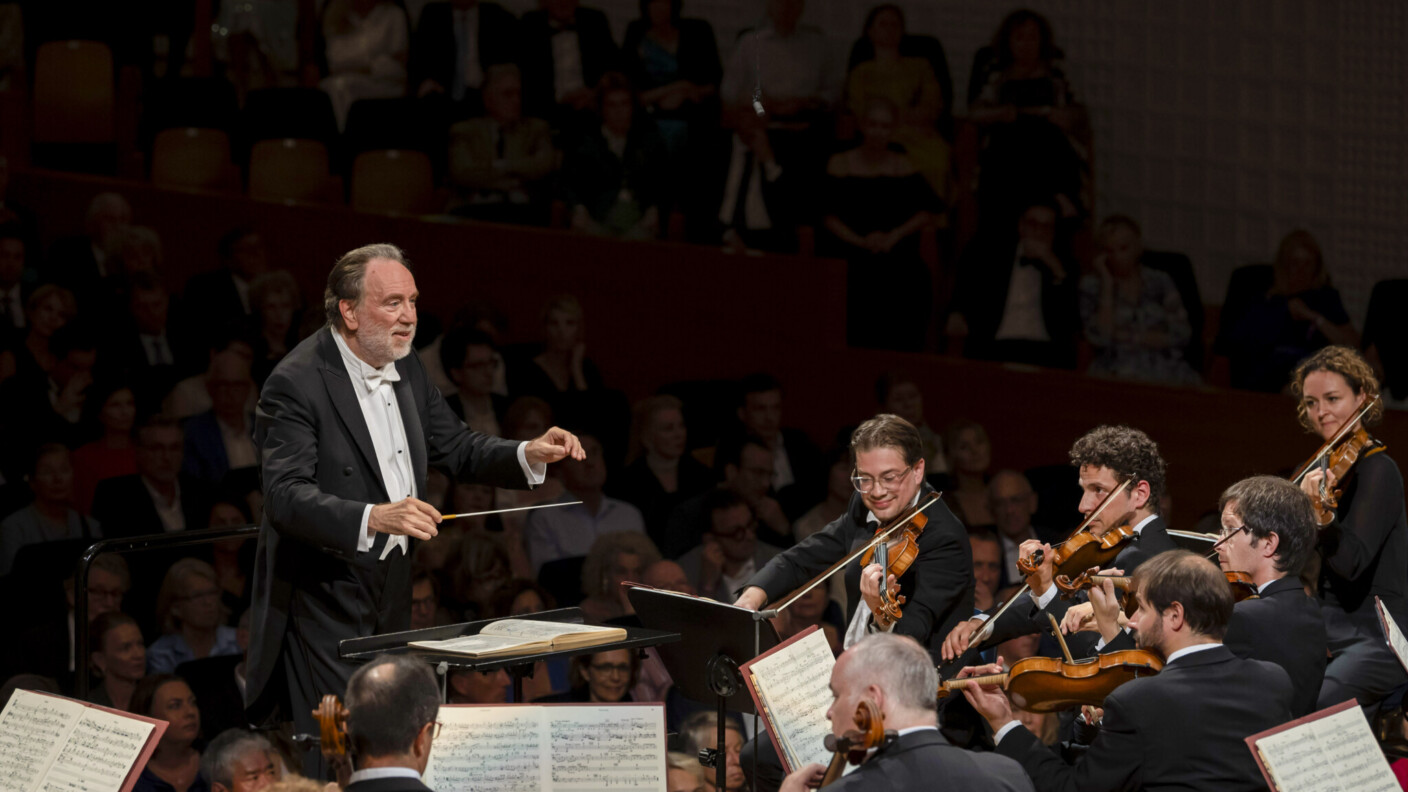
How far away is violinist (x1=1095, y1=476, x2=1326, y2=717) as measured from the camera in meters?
3.41

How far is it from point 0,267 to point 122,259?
49cm

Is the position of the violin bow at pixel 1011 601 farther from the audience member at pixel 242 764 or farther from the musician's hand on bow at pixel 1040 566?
the audience member at pixel 242 764

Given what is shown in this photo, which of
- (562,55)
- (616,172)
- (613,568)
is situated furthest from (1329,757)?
(562,55)

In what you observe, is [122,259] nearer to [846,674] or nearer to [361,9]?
[361,9]

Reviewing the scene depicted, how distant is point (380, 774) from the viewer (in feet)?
8.85

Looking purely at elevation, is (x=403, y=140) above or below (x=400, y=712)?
above

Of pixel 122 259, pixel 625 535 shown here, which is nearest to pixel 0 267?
pixel 122 259

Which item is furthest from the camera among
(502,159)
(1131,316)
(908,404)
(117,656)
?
(502,159)

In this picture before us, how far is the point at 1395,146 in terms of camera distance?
26.4 feet

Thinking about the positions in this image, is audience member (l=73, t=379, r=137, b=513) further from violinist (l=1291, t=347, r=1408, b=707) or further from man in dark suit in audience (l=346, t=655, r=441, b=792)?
violinist (l=1291, t=347, r=1408, b=707)

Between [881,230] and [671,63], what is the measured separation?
4.27ft

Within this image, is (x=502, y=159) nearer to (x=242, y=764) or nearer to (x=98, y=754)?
(x=242, y=764)

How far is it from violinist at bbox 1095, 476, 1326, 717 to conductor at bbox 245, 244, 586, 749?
138 cm

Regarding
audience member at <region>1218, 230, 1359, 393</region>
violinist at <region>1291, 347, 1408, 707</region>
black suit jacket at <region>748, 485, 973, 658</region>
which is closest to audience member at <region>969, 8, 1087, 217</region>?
audience member at <region>1218, 230, 1359, 393</region>
